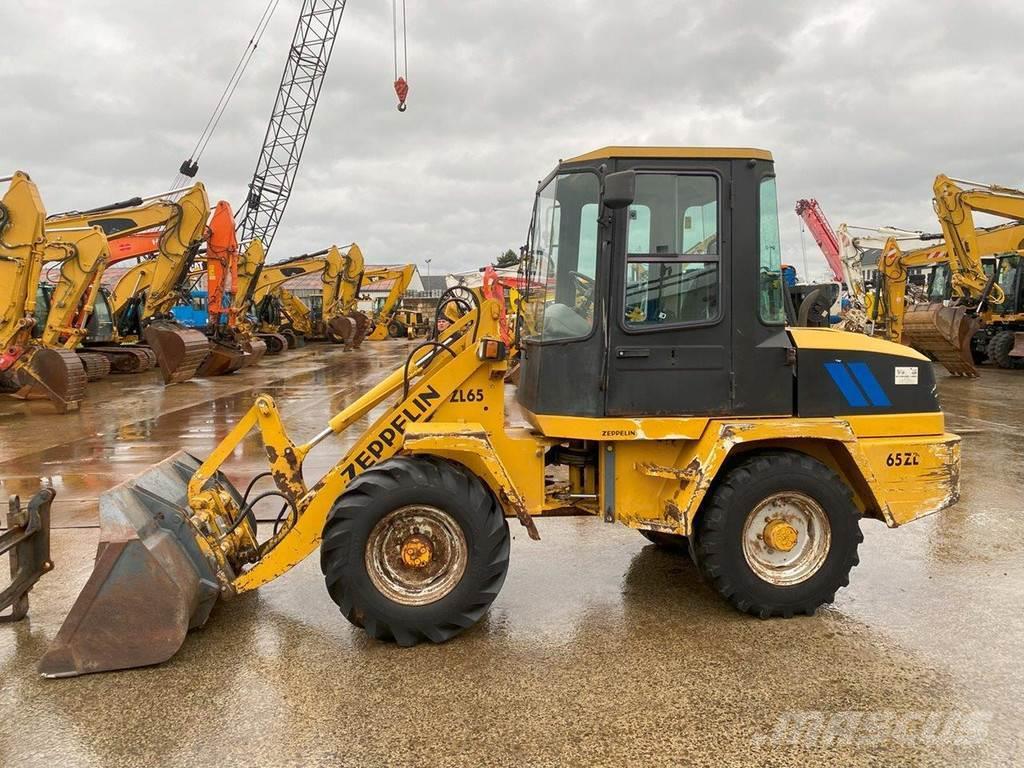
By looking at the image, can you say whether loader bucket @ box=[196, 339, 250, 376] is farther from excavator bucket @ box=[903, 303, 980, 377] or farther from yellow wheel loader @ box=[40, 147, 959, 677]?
excavator bucket @ box=[903, 303, 980, 377]

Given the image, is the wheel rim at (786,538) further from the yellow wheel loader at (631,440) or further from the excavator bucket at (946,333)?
the excavator bucket at (946,333)

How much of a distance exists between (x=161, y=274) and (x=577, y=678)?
17056 millimetres

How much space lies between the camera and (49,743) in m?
3.00

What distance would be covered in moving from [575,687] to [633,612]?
36.3 inches

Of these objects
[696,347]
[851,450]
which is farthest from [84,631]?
[851,450]

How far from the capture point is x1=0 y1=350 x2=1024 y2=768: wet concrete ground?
296 centimetres

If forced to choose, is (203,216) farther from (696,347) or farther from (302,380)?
(696,347)

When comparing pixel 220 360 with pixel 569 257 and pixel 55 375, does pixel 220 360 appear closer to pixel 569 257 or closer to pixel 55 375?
pixel 55 375

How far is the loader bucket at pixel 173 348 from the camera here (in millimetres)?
16234

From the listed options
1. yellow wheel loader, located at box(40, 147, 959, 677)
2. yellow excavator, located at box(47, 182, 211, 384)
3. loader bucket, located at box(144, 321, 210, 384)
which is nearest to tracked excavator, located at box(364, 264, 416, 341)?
yellow excavator, located at box(47, 182, 211, 384)

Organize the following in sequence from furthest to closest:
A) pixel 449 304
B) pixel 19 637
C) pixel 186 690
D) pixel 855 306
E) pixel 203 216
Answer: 1. pixel 855 306
2. pixel 203 216
3. pixel 449 304
4. pixel 19 637
5. pixel 186 690

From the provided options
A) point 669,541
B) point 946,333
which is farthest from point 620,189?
point 946,333

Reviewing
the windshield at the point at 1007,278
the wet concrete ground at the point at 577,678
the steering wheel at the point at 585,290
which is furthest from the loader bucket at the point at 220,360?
the windshield at the point at 1007,278

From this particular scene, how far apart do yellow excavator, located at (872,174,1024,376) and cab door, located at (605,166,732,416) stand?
15384 millimetres
